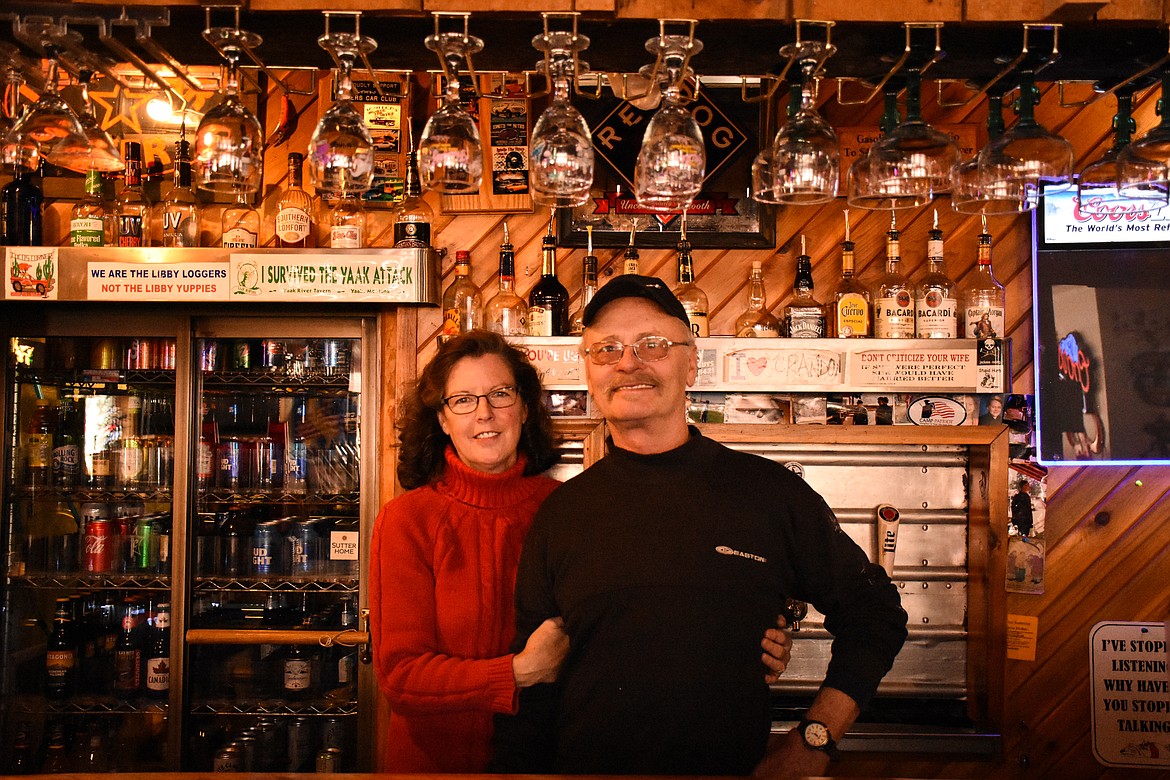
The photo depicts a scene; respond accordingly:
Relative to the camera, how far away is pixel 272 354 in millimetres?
3344

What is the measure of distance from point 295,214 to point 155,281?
20.4 inches

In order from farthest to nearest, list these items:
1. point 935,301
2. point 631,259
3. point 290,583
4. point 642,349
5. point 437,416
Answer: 1. point 290,583
2. point 631,259
3. point 935,301
4. point 437,416
5. point 642,349

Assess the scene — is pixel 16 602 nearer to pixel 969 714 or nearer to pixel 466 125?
pixel 466 125

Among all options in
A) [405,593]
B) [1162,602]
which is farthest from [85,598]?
[1162,602]

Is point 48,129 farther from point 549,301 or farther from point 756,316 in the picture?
point 756,316

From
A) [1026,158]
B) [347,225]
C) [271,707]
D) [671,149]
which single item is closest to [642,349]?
[671,149]

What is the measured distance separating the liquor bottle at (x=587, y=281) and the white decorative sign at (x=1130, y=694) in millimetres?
2120

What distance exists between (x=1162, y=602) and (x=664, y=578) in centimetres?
235

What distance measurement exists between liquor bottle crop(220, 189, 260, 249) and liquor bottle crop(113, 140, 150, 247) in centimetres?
28

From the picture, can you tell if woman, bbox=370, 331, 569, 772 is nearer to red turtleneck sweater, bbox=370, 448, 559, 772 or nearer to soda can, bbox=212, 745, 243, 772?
red turtleneck sweater, bbox=370, 448, 559, 772

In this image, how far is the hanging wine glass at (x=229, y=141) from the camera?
61.0 inches

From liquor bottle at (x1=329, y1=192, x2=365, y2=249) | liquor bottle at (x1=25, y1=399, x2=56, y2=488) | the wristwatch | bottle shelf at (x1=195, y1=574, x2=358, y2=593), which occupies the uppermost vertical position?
liquor bottle at (x1=329, y1=192, x2=365, y2=249)

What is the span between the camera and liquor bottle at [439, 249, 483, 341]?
3.03 metres

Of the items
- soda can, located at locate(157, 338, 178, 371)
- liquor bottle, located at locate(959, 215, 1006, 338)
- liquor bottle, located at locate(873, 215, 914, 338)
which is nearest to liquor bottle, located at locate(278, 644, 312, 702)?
soda can, located at locate(157, 338, 178, 371)
